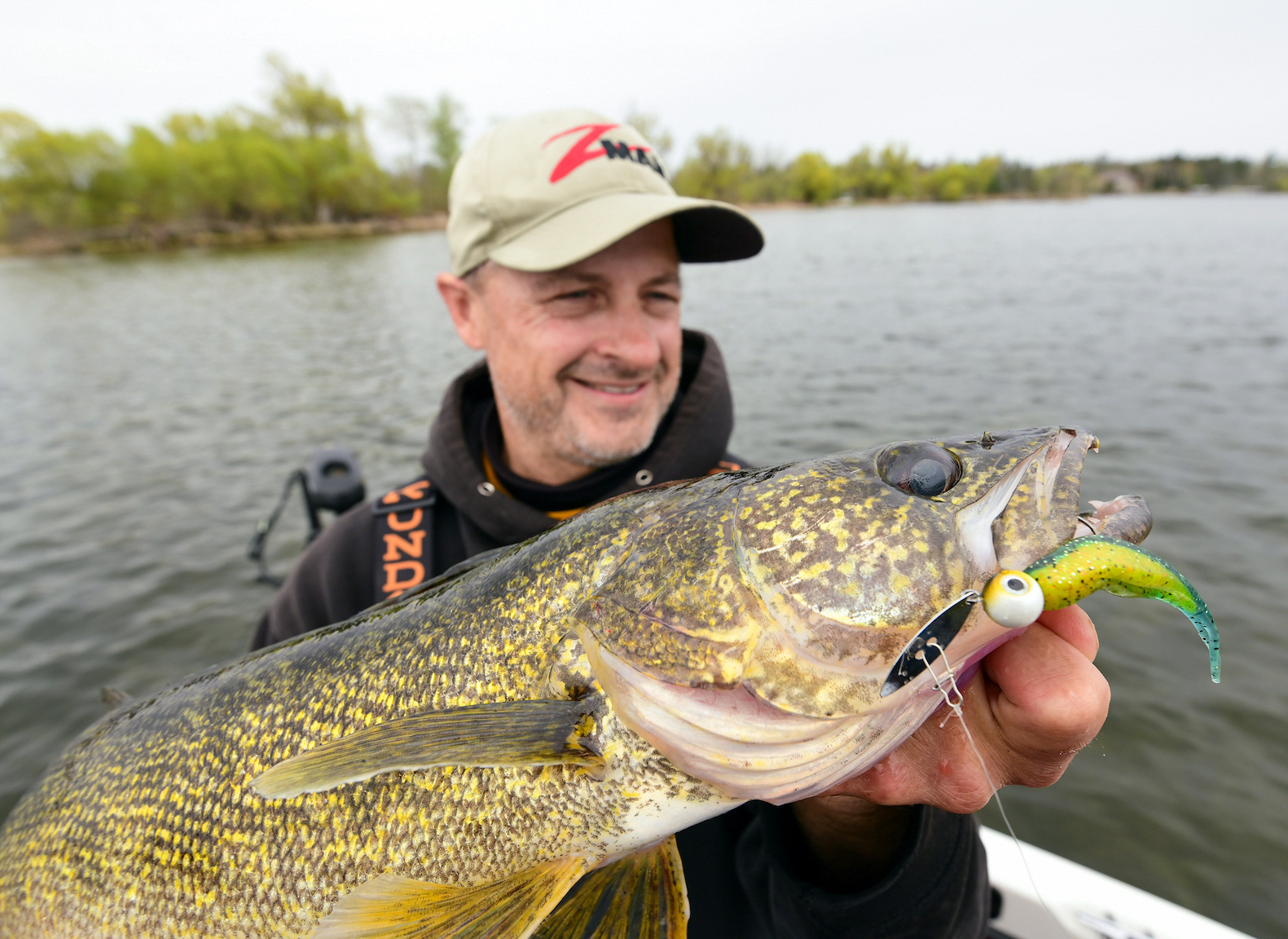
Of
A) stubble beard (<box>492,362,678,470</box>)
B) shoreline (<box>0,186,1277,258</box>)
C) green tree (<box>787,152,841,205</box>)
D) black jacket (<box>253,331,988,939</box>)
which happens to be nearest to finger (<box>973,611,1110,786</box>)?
black jacket (<box>253,331,988,939</box>)

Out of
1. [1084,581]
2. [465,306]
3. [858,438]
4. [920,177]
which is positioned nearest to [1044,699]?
[1084,581]

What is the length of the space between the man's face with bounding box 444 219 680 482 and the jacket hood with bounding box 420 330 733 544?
0.33 feet

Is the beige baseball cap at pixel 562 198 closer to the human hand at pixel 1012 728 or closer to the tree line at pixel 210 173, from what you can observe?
the human hand at pixel 1012 728

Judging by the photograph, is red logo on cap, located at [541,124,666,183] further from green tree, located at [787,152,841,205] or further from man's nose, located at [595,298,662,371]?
green tree, located at [787,152,841,205]

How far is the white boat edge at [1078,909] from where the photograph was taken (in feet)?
8.00

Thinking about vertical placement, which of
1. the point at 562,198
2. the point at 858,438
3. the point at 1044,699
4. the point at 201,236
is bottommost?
the point at 201,236

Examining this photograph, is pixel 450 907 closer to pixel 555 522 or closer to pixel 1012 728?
pixel 1012 728

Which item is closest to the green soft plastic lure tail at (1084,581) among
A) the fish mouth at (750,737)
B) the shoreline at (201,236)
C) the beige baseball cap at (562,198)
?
the fish mouth at (750,737)

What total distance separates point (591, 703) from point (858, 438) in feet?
28.4

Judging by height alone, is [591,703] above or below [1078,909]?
above

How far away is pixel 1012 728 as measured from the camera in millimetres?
1280

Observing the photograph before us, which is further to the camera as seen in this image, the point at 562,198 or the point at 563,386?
the point at 563,386

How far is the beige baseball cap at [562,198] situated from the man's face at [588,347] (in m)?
0.12

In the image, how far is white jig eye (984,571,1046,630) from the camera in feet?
3.42
